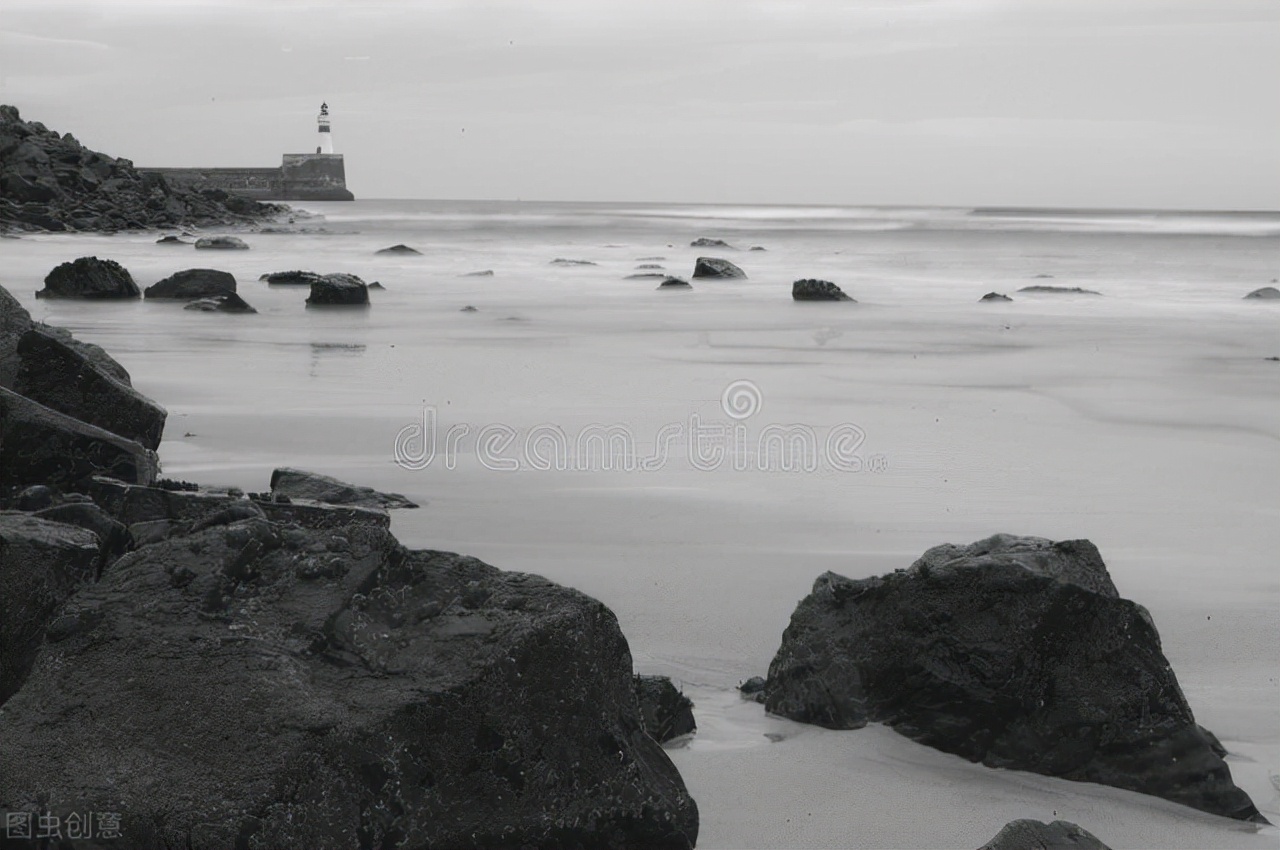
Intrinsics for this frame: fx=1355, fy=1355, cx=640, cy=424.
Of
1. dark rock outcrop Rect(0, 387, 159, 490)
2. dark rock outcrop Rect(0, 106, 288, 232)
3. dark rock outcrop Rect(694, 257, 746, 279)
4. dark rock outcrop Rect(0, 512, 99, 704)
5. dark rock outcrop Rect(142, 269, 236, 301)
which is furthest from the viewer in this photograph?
dark rock outcrop Rect(0, 106, 288, 232)

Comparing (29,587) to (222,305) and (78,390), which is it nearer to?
(78,390)

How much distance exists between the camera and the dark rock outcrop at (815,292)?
17094 millimetres

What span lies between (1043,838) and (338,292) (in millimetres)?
13012

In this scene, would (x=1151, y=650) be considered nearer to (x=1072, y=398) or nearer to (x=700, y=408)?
(x=700, y=408)

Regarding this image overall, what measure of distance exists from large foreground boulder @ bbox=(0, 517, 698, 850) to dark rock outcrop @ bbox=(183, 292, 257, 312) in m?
11.2

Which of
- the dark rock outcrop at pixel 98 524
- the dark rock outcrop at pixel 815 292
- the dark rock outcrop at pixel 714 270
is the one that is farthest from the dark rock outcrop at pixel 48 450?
the dark rock outcrop at pixel 714 270

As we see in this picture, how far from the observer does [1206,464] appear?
6438mm

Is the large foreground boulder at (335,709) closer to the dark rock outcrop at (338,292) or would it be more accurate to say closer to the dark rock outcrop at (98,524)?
the dark rock outcrop at (98,524)

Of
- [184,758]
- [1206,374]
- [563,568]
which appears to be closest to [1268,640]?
[563,568]

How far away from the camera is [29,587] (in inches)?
109

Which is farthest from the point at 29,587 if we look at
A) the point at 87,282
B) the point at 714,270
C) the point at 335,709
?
the point at 714,270

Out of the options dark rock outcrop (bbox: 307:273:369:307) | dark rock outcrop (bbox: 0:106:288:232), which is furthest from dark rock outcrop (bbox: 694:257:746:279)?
dark rock outcrop (bbox: 0:106:288:232)

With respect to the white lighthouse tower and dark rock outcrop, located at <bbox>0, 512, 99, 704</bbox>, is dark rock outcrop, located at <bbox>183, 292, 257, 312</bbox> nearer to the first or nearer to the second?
dark rock outcrop, located at <bbox>0, 512, 99, 704</bbox>

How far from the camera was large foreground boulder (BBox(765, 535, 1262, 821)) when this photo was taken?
2.77 m
